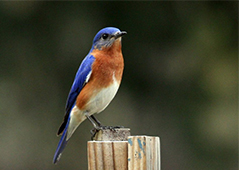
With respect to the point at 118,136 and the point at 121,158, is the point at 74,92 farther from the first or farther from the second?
the point at 121,158

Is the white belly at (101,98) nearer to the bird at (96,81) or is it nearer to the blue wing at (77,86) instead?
the bird at (96,81)

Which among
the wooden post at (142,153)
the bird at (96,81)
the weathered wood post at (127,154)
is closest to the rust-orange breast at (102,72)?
the bird at (96,81)

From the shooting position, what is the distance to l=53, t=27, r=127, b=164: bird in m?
3.46

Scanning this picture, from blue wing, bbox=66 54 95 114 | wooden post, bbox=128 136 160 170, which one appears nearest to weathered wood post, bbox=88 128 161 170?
wooden post, bbox=128 136 160 170

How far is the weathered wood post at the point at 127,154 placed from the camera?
2068 millimetres

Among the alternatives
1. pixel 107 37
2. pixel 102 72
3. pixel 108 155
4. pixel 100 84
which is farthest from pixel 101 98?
pixel 108 155

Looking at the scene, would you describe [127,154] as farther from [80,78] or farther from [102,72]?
[80,78]

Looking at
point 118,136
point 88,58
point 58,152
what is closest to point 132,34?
point 88,58

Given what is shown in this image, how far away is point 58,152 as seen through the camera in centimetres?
332

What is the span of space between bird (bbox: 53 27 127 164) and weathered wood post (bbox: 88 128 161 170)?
4.01ft

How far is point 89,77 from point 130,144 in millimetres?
1493

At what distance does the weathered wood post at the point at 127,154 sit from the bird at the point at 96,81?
122cm

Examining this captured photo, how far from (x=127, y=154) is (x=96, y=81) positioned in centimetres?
140

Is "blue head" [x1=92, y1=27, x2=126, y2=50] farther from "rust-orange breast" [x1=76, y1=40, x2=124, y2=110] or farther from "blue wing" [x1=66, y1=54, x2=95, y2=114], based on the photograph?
"blue wing" [x1=66, y1=54, x2=95, y2=114]
